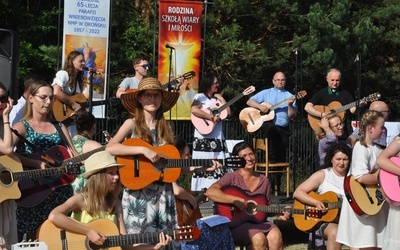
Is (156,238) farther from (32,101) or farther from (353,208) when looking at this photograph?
(353,208)

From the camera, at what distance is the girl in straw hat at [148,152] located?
7621mm

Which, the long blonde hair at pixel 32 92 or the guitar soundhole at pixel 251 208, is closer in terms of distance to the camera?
the long blonde hair at pixel 32 92

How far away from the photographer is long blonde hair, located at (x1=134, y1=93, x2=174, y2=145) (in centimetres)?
775

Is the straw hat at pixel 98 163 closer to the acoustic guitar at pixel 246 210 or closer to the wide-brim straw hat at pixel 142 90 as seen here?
the wide-brim straw hat at pixel 142 90

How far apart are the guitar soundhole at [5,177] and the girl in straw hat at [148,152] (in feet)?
2.92

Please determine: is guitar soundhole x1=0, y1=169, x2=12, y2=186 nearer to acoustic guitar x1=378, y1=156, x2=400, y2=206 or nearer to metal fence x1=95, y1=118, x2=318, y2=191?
acoustic guitar x1=378, y1=156, x2=400, y2=206

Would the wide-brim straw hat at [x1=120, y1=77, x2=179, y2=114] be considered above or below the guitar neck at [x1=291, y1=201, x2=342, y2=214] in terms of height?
above

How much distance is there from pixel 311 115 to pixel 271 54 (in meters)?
9.82

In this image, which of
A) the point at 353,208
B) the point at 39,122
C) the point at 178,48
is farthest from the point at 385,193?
the point at 178,48

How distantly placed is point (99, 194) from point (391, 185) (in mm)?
2864

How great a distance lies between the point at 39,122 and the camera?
26.0 feet

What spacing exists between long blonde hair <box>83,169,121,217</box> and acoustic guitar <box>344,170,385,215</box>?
9.27 feet

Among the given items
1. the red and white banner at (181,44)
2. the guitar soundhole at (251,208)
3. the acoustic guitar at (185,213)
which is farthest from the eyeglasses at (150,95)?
the red and white banner at (181,44)

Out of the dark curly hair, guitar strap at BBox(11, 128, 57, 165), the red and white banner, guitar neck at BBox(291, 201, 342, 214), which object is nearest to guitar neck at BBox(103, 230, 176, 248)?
guitar strap at BBox(11, 128, 57, 165)
